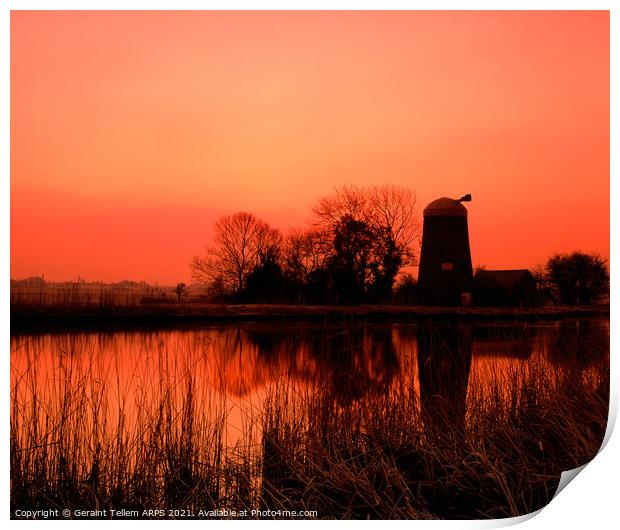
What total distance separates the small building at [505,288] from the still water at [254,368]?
35cm

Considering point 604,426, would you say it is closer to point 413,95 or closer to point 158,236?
point 413,95

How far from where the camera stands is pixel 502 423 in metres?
3.40

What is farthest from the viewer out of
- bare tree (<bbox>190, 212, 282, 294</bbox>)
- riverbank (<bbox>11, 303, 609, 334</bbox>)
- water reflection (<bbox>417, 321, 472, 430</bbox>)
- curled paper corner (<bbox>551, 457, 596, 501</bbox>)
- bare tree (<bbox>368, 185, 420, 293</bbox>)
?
bare tree (<bbox>368, 185, 420, 293</bbox>)

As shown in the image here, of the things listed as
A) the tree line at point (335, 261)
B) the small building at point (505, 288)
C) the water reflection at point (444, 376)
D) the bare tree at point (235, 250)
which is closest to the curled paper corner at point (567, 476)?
the water reflection at point (444, 376)

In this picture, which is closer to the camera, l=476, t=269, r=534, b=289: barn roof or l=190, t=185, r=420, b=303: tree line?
l=190, t=185, r=420, b=303: tree line

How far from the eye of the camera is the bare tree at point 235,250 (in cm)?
365

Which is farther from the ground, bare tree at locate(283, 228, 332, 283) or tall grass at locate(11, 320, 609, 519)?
bare tree at locate(283, 228, 332, 283)

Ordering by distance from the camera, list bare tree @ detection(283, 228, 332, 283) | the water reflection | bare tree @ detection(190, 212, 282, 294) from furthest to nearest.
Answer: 1. bare tree @ detection(283, 228, 332, 283)
2. bare tree @ detection(190, 212, 282, 294)
3. the water reflection

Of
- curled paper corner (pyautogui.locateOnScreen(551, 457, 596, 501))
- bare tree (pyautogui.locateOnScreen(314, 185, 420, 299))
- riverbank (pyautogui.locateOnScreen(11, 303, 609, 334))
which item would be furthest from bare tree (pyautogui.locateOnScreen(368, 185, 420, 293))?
curled paper corner (pyautogui.locateOnScreen(551, 457, 596, 501))

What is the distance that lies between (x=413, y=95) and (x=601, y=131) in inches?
36.9

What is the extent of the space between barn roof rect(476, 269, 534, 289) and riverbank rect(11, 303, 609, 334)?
0.23 m

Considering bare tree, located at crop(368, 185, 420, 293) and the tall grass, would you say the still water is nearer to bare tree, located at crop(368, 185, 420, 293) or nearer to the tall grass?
the tall grass

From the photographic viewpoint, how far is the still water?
3160 millimetres
